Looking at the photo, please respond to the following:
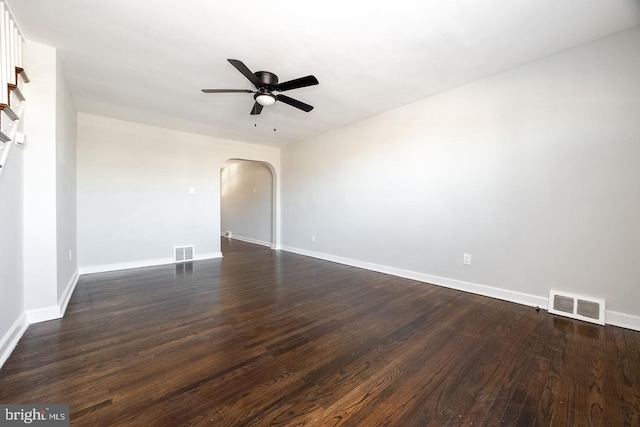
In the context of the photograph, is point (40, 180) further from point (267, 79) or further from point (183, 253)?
point (183, 253)

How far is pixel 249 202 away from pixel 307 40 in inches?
222

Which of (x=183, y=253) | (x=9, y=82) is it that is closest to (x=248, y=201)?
(x=183, y=253)

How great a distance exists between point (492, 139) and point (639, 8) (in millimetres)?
1321

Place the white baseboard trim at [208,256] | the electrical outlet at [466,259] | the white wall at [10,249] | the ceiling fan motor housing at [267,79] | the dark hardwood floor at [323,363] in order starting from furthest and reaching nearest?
the white baseboard trim at [208,256], the electrical outlet at [466,259], the ceiling fan motor housing at [267,79], the white wall at [10,249], the dark hardwood floor at [323,363]

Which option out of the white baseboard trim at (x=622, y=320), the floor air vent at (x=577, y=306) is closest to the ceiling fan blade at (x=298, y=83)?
the floor air vent at (x=577, y=306)

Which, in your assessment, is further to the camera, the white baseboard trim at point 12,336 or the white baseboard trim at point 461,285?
the white baseboard trim at point 461,285

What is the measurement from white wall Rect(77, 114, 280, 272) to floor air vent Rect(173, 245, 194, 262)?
0.09 m

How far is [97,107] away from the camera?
3.74m

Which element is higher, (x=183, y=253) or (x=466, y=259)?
(x=466, y=259)

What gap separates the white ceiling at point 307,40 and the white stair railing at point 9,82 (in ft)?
0.48

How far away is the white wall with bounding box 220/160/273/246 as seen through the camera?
6.88 metres

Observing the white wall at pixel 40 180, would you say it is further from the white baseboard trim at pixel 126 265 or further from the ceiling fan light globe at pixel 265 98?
the white baseboard trim at pixel 126 265

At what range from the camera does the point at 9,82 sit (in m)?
1.86

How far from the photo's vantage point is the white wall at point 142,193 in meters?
4.04
